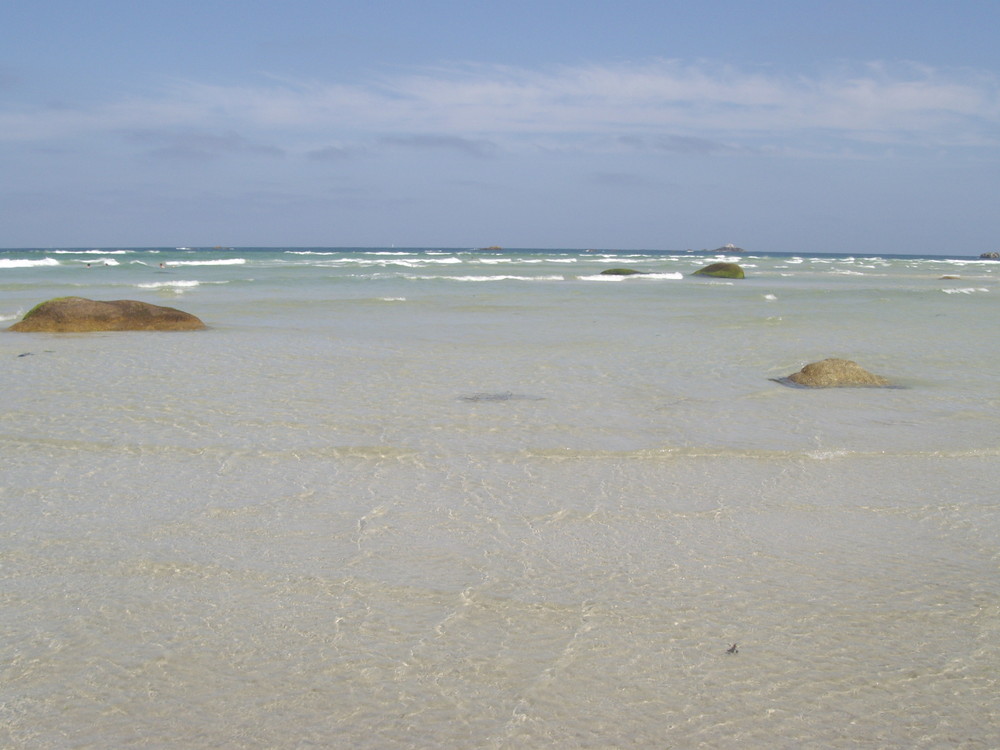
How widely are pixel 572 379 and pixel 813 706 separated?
5.45m

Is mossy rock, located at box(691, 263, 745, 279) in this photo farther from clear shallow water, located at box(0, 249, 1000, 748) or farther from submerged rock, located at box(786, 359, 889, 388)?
submerged rock, located at box(786, 359, 889, 388)

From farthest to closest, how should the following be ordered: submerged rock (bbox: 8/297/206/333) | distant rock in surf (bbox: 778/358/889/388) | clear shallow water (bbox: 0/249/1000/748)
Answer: submerged rock (bbox: 8/297/206/333) < distant rock in surf (bbox: 778/358/889/388) < clear shallow water (bbox: 0/249/1000/748)

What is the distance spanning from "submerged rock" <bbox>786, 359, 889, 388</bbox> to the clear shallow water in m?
0.36

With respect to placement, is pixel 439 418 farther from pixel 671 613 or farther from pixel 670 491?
pixel 671 613

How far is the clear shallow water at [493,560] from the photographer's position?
252 cm

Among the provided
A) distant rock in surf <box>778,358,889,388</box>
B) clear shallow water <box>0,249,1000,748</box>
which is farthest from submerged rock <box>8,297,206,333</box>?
distant rock in surf <box>778,358,889,388</box>

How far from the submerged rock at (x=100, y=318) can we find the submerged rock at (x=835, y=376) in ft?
25.5

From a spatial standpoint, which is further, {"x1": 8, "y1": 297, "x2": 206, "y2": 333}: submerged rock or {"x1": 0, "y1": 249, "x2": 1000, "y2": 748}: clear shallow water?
{"x1": 8, "y1": 297, "x2": 206, "y2": 333}: submerged rock

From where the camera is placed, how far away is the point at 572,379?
7.92 m

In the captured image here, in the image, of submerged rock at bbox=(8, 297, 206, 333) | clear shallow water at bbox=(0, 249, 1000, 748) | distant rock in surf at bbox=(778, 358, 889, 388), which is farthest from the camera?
submerged rock at bbox=(8, 297, 206, 333)

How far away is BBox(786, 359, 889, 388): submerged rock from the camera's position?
25.3 feet

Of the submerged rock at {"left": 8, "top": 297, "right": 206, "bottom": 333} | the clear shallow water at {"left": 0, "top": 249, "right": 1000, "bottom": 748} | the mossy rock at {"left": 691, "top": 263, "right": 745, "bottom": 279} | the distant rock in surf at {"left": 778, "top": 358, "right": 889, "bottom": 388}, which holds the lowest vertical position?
the clear shallow water at {"left": 0, "top": 249, "right": 1000, "bottom": 748}

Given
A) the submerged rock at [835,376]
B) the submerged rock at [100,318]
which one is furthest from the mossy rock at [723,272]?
the submerged rock at [835,376]

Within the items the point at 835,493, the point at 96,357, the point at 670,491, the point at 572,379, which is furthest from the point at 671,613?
the point at 96,357
